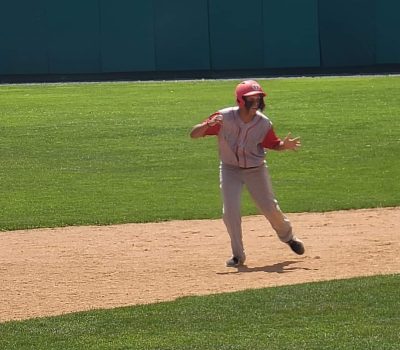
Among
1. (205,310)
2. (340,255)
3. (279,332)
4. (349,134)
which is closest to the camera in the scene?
(279,332)

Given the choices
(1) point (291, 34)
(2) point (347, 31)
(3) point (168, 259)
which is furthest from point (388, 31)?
(3) point (168, 259)

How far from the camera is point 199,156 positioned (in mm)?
19234

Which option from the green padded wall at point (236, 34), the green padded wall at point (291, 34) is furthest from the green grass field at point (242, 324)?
the green padded wall at point (236, 34)

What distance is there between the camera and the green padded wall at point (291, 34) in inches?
1388

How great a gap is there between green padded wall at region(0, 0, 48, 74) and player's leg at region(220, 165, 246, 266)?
25965mm

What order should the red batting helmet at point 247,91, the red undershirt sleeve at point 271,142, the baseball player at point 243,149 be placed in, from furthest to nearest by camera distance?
the red undershirt sleeve at point 271,142 → the baseball player at point 243,149 → the red batting helmet at point 247,91

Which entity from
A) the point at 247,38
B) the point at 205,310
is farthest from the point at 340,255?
the point at 247,38

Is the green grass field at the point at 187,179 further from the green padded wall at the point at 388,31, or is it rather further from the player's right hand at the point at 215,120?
the green padded wall at the point at 388,31

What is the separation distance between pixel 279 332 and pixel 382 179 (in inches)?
364

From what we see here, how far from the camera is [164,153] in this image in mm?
19562

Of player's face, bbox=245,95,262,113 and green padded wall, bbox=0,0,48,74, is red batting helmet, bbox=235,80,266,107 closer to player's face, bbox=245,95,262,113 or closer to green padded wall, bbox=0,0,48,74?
player's face, bbox=245,95,262,113

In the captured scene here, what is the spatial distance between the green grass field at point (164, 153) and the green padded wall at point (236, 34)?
5.97m

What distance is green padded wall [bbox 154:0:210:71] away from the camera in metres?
35.8

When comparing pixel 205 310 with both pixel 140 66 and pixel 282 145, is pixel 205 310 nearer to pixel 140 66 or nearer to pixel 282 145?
pixel 282 145
